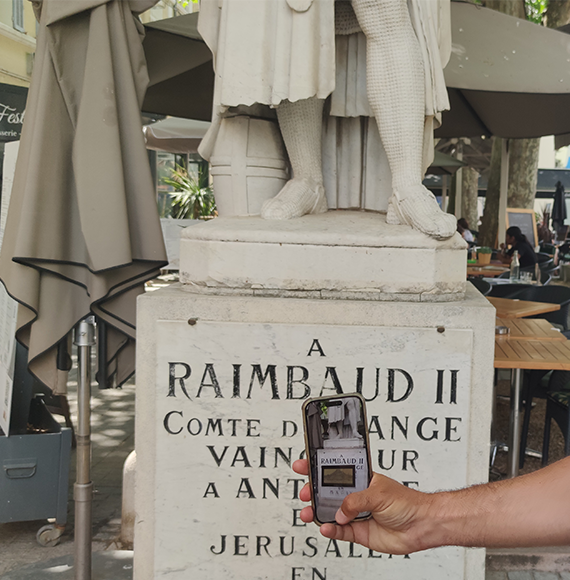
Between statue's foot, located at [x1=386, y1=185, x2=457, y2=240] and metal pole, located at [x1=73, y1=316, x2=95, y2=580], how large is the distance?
1228mm

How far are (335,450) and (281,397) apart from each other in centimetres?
91

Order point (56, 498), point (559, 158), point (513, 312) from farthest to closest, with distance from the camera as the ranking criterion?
point (559, 158) < point (513, 312) < point (56, 498)

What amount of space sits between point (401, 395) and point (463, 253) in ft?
1.70

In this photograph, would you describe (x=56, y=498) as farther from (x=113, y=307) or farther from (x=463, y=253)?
(x=463, y=253)

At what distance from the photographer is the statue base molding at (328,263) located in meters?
2.16

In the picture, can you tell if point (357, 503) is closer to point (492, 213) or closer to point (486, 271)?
point (486, 271)

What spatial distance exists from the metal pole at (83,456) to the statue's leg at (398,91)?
1.23m

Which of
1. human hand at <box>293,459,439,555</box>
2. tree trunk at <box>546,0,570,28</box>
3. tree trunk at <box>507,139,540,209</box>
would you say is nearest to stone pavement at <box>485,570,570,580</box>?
human hand at <box>293,459,439,555</box>

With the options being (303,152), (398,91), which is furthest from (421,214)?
(303,152)

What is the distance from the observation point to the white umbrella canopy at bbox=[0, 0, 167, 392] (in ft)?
8.02

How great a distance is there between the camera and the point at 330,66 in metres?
2.34

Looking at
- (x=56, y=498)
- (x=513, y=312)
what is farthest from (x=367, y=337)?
(x=513, y=312)

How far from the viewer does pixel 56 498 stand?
3.23 metres

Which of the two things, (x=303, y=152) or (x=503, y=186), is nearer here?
(x=303, y=152)
